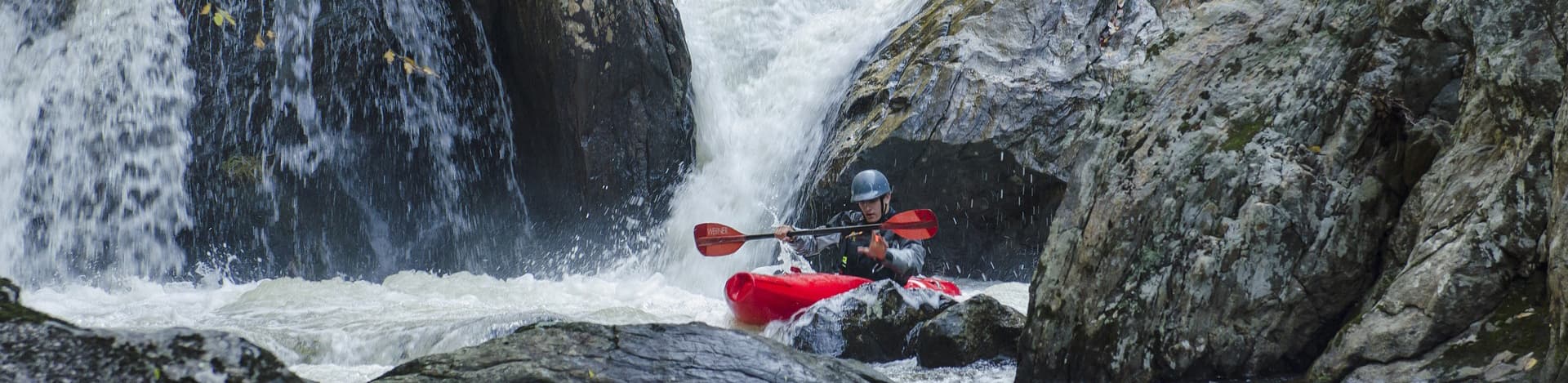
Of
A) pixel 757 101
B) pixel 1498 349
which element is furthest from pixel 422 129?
pixel 1498 349

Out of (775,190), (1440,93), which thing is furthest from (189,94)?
(1440,93)

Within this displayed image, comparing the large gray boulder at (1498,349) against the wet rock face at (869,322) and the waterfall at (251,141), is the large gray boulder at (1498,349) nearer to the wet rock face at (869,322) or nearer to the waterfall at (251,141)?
the wet rock face at (869,322)

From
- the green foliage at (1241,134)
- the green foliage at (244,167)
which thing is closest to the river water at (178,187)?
the green foliage at (244,167)

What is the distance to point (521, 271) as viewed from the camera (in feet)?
38.0

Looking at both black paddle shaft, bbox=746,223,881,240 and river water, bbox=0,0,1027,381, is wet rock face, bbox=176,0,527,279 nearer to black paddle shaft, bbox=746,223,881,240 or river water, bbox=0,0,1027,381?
river water, bbox=0,0,1027,381

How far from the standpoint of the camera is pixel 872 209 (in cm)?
679

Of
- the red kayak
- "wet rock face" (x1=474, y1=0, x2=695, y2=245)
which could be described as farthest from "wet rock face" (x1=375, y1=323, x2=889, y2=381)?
"wet rock face" (x1=474, y1=0, x2=695, y2=245)

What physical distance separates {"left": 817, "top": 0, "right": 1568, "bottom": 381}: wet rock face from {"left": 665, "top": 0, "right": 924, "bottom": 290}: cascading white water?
576 centimetres

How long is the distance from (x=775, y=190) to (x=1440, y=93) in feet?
24.4

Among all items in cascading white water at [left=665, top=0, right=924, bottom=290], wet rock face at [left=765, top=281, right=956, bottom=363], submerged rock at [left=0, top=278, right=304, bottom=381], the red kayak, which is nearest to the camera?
submerged rock at [left=0, top=278, right=304, bottom=381]

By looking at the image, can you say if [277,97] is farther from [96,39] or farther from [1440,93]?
[1440,93]

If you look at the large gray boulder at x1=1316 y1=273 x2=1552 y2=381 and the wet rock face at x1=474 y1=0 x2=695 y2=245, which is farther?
the wet rock face at x1=474 y1=0 x2=695 y2=245

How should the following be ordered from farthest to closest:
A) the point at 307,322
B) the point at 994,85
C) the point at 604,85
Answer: the point at 604,85, the point at 994,85, the point at 307,322

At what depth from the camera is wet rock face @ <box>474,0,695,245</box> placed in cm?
1112
